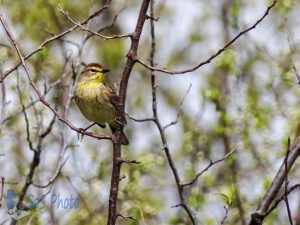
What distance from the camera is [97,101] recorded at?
22.1ft

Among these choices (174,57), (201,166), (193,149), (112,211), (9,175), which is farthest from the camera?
(174,57)

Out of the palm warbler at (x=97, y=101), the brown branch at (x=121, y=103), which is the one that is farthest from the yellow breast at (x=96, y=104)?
the brown branch at (x=121, y=103)

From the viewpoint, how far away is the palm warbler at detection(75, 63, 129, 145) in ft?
22.1

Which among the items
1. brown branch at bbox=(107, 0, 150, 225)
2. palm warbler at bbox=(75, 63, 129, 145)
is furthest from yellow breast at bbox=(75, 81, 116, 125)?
brown branch at bbox=(107, 0, 150, 225)

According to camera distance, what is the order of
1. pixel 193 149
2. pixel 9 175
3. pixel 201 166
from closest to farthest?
pixel 201 166 < pixel 193 149 < pixel 9 175

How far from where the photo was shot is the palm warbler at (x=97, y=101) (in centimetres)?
672

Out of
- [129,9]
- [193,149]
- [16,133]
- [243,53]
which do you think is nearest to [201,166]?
[193,149]

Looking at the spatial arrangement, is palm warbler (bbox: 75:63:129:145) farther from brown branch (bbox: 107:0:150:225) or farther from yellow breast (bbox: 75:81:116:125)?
brown branch (bbox: 107:0:150:225)

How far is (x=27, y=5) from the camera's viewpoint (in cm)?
967

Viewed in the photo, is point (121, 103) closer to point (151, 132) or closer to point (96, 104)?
point (96, 104)

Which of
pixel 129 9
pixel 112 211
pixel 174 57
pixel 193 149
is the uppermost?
pixel 129 9

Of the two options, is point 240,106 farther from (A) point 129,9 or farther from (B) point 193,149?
(A) point 129,9

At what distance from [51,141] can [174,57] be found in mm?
3689

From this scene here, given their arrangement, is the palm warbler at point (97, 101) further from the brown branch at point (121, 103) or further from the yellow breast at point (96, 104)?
the brown branch at point (121, 103)
